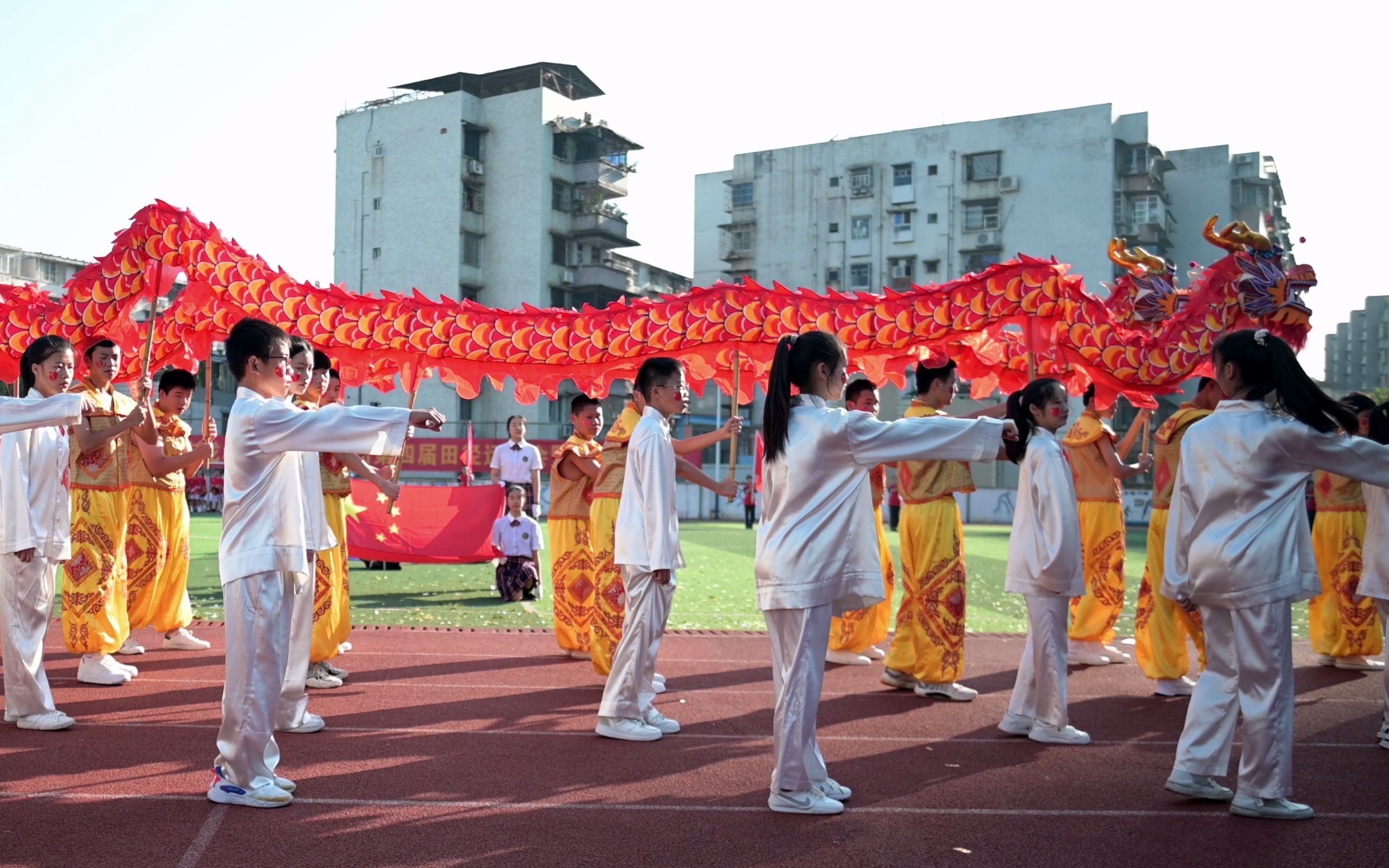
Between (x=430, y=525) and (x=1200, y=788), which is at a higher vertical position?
(x=430, y=525)

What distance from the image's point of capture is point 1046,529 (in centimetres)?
547

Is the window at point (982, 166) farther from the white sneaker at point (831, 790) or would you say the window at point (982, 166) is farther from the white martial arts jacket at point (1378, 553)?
the white sneaker at point (831, 790)

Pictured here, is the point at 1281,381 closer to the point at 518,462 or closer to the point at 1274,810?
the point at 1274,810

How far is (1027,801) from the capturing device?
4.41m

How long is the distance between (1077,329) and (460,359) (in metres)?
3.98

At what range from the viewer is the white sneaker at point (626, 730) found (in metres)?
5.35

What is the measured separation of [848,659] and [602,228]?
115ft

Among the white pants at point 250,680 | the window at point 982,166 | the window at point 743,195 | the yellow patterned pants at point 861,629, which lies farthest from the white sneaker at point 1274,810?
the window at point 743,195

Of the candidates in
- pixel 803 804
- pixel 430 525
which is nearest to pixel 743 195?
pixel 430 525

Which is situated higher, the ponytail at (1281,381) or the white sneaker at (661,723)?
the ponytail at (1281,381)

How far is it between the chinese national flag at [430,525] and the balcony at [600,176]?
29747mm

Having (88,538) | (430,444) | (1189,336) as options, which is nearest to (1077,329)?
(1189,336)

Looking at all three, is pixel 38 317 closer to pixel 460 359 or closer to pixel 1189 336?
pixel 460 359

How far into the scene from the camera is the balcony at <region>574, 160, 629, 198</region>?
4034 centimetres
